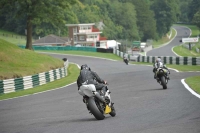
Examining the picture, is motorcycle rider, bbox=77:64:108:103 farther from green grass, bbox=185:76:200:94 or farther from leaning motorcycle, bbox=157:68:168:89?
leaning motorcycle, bbox=157:68:168:89

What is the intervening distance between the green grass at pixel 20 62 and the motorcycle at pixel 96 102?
17.2 meters

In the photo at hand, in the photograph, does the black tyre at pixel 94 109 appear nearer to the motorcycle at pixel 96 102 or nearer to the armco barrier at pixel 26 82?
the motorcycle at pixel 96 102

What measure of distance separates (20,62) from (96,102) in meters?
24.2

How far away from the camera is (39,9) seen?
5166 cm

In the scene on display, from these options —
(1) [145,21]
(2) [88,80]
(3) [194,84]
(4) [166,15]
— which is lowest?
(3) [194,84]

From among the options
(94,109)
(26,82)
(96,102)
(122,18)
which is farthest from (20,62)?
(122,18)

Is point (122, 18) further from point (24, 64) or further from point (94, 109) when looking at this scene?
point (94, 109)

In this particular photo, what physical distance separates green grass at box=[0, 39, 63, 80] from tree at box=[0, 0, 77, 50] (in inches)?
403

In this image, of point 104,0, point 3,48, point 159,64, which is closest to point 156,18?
point 104,0

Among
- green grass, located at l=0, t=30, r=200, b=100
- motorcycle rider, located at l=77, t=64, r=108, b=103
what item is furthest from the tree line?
motorcycle rider, located at l=77, t=64, r=108, b=103

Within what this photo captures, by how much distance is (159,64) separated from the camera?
21.4m

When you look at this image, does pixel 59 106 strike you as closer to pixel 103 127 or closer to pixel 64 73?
pixel 103 127

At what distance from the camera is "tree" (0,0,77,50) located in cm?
5094

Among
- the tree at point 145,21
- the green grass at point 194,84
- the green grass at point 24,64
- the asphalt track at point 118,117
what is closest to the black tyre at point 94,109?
the asphalt track at point 118,117
